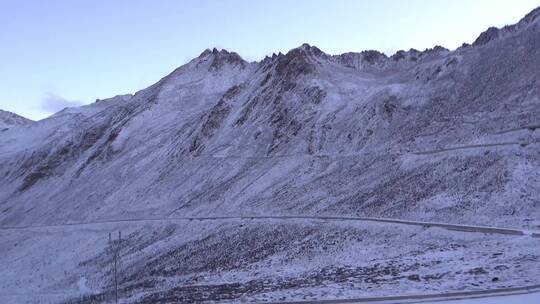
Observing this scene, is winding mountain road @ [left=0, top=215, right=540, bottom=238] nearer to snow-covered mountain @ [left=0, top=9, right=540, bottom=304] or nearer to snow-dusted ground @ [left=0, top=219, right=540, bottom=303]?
snow-dusted ground @ [left=0, top=219, right=540, bottom=303]

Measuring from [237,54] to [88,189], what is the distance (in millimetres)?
44044

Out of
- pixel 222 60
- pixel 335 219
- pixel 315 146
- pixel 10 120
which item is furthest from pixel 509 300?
pixel 10 120

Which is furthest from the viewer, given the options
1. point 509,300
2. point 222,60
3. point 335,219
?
point 222,60

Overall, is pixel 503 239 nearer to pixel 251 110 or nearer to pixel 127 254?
pixel 127 254

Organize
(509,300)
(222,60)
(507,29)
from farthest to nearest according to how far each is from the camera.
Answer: (222,60), (507,29), (509,300)

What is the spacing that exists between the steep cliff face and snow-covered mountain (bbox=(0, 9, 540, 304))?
0.20 meters

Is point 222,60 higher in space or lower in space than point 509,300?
higher

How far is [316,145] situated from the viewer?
64.5 metres

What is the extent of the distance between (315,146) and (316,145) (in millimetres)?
211

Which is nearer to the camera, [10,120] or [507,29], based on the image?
[507,29]

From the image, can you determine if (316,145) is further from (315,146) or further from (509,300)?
(509,300)

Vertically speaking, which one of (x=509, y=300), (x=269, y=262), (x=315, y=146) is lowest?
(x=269, y=262)

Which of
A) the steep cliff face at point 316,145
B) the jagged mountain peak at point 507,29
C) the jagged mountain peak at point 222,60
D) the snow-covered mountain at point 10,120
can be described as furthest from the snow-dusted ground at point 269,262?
the snow-covered mountain at point 10,120

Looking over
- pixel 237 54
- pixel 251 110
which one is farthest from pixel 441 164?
pixel 237 54
